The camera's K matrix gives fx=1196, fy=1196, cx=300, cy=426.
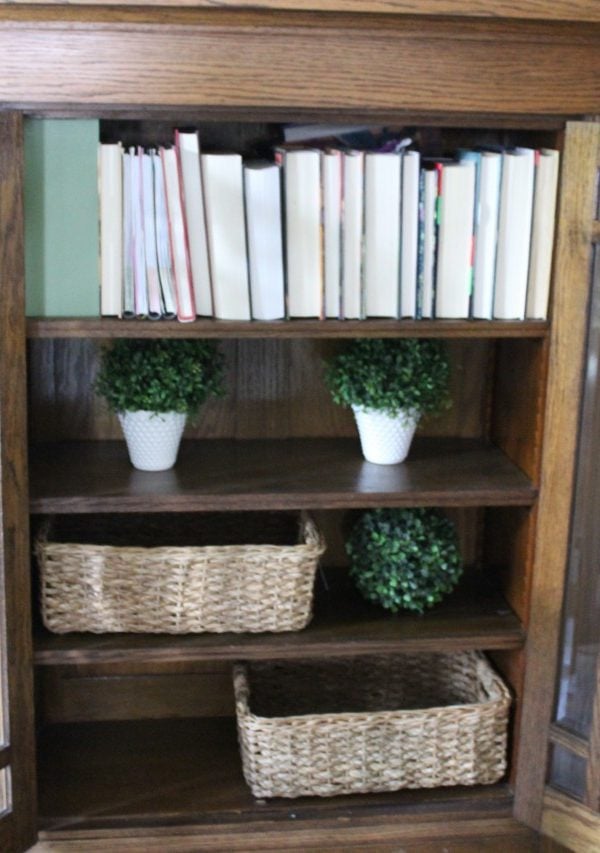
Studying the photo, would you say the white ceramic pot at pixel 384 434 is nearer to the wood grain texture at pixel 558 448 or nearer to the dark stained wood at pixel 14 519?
the wood grain texture at pixel 558 448

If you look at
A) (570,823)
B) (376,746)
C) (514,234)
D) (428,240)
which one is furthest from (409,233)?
(570,823)

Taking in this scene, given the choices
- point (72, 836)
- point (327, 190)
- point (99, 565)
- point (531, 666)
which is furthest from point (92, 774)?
point (327, 190)

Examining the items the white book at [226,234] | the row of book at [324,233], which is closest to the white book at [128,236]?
the row of book at [324,233]

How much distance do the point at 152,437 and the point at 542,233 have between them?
682 millimetres

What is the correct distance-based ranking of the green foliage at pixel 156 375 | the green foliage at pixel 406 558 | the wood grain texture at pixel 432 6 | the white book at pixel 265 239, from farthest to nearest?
the green foliage at pixel 406 558, the green foliage at pixel 156 375, the white book at pixel 265 239, the wood grain texture at pixel 432 6

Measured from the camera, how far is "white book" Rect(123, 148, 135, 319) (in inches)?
67.9

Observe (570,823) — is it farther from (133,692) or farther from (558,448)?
(133,692)

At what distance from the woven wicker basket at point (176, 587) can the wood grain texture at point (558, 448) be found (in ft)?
1.18

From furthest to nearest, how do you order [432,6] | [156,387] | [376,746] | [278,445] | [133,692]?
[133,692] → [278,445] → [376,746] → [156,387] → [432,6]

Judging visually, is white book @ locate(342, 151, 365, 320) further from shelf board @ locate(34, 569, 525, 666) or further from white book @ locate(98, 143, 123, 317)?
shelf board @ locate(34, 569, 525, 666)

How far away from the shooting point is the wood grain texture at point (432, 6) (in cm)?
153

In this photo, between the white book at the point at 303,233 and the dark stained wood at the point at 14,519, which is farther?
the white book at the point at 303,233

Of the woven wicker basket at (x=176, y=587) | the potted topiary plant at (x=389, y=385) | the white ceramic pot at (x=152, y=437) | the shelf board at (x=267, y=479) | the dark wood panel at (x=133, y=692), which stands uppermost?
the potted topiary plant at (x=389, y=385)

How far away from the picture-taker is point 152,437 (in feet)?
6.25
